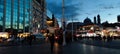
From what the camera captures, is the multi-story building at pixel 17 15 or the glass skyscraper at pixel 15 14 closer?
the glass skyscraper at pixel 15 14

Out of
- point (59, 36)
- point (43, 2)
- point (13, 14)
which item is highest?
point (43, 2)

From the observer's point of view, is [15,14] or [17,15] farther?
[17,15]

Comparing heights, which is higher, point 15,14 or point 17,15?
point 15,14

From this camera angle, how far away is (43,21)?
18638cm

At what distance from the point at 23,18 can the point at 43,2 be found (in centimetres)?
6259

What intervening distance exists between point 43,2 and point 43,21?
1411 centimetres

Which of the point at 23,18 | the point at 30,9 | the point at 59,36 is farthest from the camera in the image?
the point at 30,9

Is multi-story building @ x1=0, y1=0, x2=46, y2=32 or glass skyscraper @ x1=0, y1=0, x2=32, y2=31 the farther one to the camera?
multi-story building @ x1=0, y1=0, x2=46, y2=32

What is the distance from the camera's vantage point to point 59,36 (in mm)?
53406

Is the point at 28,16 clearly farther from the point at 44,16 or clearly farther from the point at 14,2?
the point at 44,16

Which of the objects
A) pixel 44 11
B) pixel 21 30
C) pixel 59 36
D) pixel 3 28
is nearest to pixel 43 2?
pixel 44 11

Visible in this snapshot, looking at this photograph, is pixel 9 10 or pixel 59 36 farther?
pixel 9 10

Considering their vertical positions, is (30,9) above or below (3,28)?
above

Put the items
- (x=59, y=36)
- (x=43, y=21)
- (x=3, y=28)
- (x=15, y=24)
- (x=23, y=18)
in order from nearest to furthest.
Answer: (x=59, y=36), (x=3, y=28), (x=15, y=24), (x=23, y=18), (x=43, y=21)
